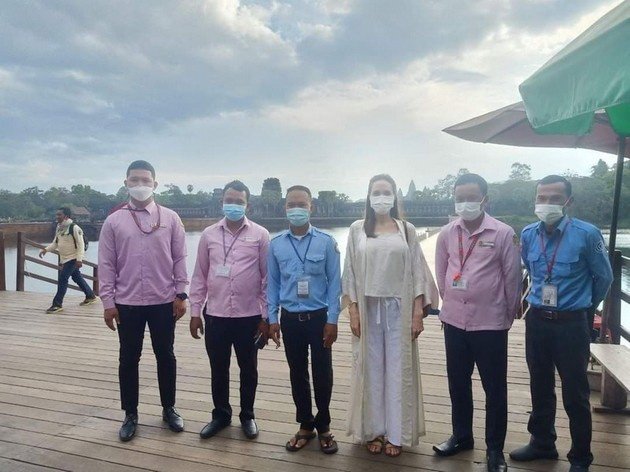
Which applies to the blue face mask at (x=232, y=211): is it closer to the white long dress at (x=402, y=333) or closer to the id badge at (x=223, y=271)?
the id badge at (x=223, y=271)

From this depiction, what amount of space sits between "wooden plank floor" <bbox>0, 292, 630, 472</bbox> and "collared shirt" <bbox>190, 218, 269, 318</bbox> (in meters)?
0.75

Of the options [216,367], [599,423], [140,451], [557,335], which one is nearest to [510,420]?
[599,423]

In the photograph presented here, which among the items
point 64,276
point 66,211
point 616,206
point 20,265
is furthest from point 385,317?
point 20,265

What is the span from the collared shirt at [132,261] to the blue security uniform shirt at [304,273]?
682 millimetres

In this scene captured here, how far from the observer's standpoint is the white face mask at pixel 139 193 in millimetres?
2658

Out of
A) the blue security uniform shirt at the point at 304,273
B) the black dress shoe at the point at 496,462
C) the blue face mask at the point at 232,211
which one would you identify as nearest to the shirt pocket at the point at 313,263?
the blue security uniform shirt at the point at 304,273

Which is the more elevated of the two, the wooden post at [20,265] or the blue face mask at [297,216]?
the blue face mask at [297,216]

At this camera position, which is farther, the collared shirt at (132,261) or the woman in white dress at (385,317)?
the collared shirt at (132,261)

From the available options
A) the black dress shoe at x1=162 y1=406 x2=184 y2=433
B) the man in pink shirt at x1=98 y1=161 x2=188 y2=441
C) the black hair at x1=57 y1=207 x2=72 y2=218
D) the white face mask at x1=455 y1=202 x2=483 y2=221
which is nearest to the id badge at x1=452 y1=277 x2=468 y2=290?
the white face mask at x1=455 y1=202 x2=483 y2=221

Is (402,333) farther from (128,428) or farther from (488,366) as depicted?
(128,428)

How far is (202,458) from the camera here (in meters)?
2.39

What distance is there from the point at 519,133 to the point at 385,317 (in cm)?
181

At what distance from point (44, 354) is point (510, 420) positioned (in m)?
4.14

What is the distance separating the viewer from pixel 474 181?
7.55 ft
